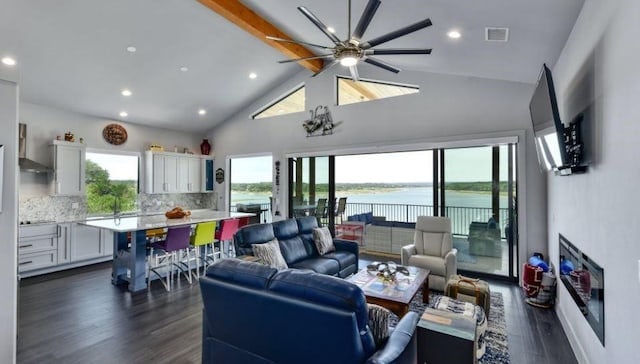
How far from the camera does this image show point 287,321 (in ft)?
Result: 6.01

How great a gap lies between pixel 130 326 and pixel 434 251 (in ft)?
13.3

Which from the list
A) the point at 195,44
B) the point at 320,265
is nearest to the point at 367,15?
the point at 320,265

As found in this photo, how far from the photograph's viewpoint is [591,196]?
2365 mm

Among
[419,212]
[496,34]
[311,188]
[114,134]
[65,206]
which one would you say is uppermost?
[496,34]

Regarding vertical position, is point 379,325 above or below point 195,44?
below

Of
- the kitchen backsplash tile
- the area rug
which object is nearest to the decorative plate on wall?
the kitchen backsplash tile

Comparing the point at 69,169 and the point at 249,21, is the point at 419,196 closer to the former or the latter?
the point at 249,21

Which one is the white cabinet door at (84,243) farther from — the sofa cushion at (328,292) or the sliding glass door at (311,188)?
the sofa cushion at (328,292)

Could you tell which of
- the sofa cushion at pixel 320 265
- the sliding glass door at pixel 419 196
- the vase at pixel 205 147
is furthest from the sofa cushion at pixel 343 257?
the vase at pixel 205 147

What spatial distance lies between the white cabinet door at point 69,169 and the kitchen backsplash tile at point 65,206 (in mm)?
250

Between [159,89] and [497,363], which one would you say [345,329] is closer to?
[497,363]

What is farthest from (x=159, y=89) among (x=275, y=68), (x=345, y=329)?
(x=345, y=329)

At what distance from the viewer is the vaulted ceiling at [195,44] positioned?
3.02 m

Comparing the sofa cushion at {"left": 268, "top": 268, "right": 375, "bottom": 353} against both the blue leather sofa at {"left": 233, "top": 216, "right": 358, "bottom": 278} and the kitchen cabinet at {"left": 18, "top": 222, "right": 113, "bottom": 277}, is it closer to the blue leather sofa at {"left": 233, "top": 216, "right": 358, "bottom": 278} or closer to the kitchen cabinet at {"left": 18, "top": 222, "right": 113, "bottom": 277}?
the blue leather sofa at {"left": 233, "top": 216, "right": 358, "bottom": 278}
